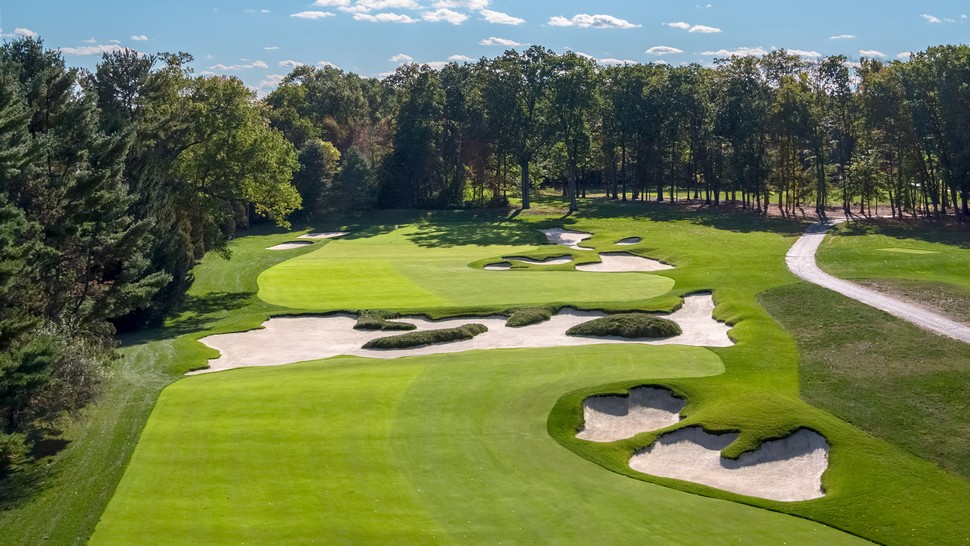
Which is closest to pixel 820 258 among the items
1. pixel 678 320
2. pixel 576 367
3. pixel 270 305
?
pixel 678 320

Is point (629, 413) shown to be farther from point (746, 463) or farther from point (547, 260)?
point (547, 260)

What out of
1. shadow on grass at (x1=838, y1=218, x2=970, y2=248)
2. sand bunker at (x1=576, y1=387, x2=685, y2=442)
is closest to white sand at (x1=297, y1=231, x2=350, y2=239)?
shadow on grass at (x1=838, y1=218, x2=970, y2=248)

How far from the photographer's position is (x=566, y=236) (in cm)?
9362

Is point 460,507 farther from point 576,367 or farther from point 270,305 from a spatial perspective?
point 270,305

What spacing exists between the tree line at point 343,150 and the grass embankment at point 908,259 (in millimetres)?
7448

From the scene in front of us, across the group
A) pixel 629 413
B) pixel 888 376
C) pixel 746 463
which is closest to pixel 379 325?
Result: pixel 629 413

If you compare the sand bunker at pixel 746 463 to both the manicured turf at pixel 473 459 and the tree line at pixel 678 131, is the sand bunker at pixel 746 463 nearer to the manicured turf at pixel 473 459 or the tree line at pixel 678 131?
the manicured turf at pixel 473 459

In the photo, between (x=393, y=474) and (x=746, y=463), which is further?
(x=746, y=463)

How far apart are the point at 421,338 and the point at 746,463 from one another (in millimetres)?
21027

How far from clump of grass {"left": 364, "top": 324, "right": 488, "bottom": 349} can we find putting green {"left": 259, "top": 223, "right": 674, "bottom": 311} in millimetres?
6840

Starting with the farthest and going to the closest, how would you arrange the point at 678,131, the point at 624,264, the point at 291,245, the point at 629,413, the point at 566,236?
the point at 678,131 < the point at 566,236 < the point at 291,245 < the point at 624,264 < the point at 629,413

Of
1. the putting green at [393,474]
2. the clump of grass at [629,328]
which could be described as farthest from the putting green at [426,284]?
the putting green at [393,474]

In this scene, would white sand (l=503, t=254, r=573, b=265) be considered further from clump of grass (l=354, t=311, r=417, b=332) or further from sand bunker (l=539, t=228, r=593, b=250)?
clump of grass (l=354, t=311, r=417, b=332)

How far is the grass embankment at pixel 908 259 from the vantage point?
48.8 metres
